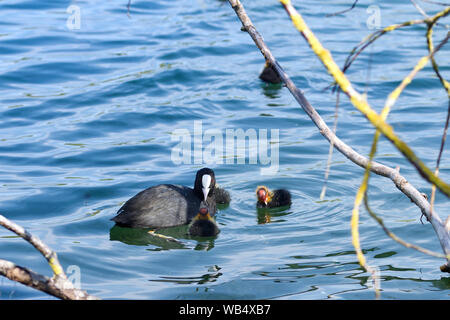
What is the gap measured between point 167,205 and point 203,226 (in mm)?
632

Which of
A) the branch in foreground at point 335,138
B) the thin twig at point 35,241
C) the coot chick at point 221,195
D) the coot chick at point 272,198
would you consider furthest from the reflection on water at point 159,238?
the thin twig at point 35,241


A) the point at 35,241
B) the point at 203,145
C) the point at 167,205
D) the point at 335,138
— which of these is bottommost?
the point at 35,241

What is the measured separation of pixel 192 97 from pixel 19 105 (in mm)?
2938

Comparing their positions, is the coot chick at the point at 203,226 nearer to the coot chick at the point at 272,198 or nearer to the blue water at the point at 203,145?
the blue water at the point at 203,145

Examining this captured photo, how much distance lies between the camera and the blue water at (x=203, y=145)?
6.77 meters

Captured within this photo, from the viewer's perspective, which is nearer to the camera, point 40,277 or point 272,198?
point 40,277

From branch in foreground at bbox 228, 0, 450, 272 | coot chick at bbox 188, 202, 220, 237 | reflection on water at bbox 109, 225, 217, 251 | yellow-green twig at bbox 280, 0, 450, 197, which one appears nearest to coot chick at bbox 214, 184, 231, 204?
reflection on water at bbox 109, 225, 217, 251

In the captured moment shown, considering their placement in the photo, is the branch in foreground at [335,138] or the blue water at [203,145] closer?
the branch in foreground at [335,138]

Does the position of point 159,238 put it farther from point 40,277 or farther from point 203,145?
point 40,277

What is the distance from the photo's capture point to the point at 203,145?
36.0ft

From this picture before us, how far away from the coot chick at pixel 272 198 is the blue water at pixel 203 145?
121mm

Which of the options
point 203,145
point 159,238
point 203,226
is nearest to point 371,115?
point 203,226
